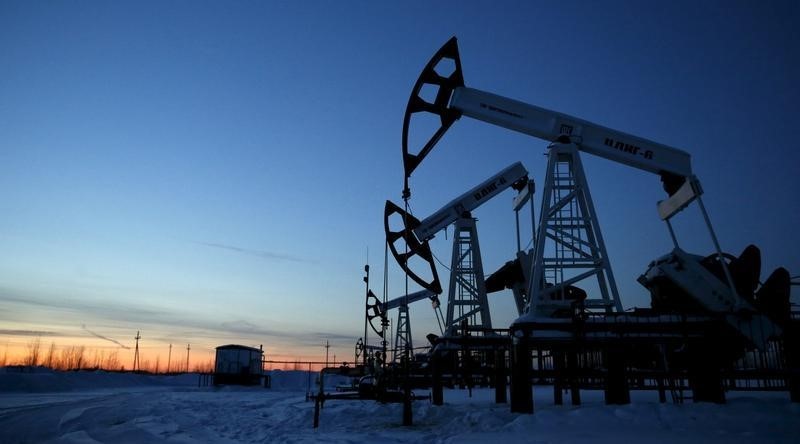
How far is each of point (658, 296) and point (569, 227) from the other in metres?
3.70

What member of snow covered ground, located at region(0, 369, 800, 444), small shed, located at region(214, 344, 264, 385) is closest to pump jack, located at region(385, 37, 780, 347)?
snow covered ground, located at region(0, 369, 800, 444)

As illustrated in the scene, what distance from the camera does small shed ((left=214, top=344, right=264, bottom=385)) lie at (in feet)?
160

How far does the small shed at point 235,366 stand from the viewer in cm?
4881

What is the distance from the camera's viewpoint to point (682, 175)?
13516mm

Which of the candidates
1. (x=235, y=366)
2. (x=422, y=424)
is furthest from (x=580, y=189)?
(x=235, y=366)

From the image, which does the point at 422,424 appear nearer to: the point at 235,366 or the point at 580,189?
the point at 580,189

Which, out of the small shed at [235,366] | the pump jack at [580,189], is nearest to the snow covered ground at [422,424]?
the pump jack at [580,189]

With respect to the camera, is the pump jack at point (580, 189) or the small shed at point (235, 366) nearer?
the pump jack at point (580, 189)

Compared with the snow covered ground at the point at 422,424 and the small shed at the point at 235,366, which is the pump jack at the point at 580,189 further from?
the small shed at the point at 235,366

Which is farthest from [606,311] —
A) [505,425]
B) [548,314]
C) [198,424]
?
[198,424]

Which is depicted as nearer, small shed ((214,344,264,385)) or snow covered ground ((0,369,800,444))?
snow covered ground ((0,369,800,444))

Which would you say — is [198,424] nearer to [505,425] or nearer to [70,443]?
[70,443]

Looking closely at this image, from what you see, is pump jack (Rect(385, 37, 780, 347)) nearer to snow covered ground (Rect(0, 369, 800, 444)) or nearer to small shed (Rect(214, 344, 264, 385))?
snow covered ground (Rect(0, 369, 800, 444))

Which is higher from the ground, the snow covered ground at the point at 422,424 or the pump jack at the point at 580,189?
the pump jack at the point at 580,189
